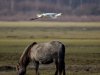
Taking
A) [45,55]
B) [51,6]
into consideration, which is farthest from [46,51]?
[51,6]

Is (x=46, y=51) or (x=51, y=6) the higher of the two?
(x=46, y=51)

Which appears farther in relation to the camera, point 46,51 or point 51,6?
point 51,6

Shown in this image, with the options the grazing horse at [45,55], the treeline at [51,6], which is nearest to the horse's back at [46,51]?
the grazing horse at [45,55]

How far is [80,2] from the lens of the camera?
528 feet

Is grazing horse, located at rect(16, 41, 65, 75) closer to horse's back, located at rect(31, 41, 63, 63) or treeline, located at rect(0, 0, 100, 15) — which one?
horse's back, located at rect(31, 41, 63, 63)

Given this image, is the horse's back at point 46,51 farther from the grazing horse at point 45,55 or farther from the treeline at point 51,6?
the treeline at point 51,6

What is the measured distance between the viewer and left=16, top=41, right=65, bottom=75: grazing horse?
19.1 m

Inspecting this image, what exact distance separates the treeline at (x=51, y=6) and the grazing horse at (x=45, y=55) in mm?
119419

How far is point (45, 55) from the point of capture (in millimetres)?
19625

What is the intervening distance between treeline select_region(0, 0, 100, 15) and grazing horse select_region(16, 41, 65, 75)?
11942 cm

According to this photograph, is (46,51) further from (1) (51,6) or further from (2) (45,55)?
(1) (51,6)

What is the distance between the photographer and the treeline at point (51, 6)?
14375cm

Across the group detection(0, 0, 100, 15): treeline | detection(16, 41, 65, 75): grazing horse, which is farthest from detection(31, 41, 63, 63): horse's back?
detection(0, 0, 100, 15): treeline

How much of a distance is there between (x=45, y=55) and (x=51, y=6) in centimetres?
13148
